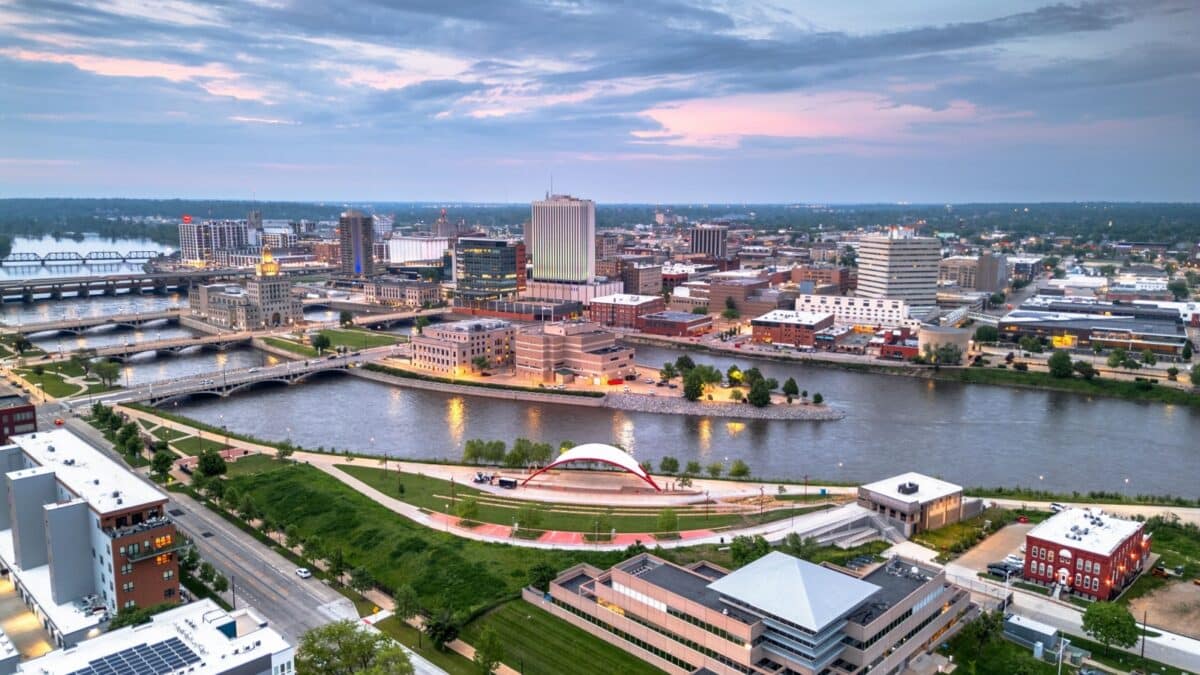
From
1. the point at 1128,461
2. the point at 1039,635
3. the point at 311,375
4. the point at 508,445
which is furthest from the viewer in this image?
the point at 311,375

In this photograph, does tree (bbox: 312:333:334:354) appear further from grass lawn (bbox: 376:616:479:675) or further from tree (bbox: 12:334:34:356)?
grass lawn (bbox: 376:616:479:675)

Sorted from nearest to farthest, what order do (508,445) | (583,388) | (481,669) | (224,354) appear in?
(481,669) → (508,445) → (583,388) → (224,354)

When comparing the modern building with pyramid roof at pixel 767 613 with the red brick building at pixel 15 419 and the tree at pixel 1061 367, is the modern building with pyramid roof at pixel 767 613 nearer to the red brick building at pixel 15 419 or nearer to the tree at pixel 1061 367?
the red brick building at pixel 15 419

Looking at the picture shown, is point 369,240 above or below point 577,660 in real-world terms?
above

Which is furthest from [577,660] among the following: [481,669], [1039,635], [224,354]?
[224,354]

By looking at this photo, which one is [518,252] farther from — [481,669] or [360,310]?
[481,669]

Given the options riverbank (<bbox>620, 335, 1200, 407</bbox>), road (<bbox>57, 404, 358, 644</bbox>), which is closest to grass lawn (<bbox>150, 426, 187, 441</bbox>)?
road (<bbox>57, 404, 358, 644</bbox>)

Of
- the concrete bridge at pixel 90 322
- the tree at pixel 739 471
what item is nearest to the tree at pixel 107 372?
the concrete bridge at pixel 90 322
